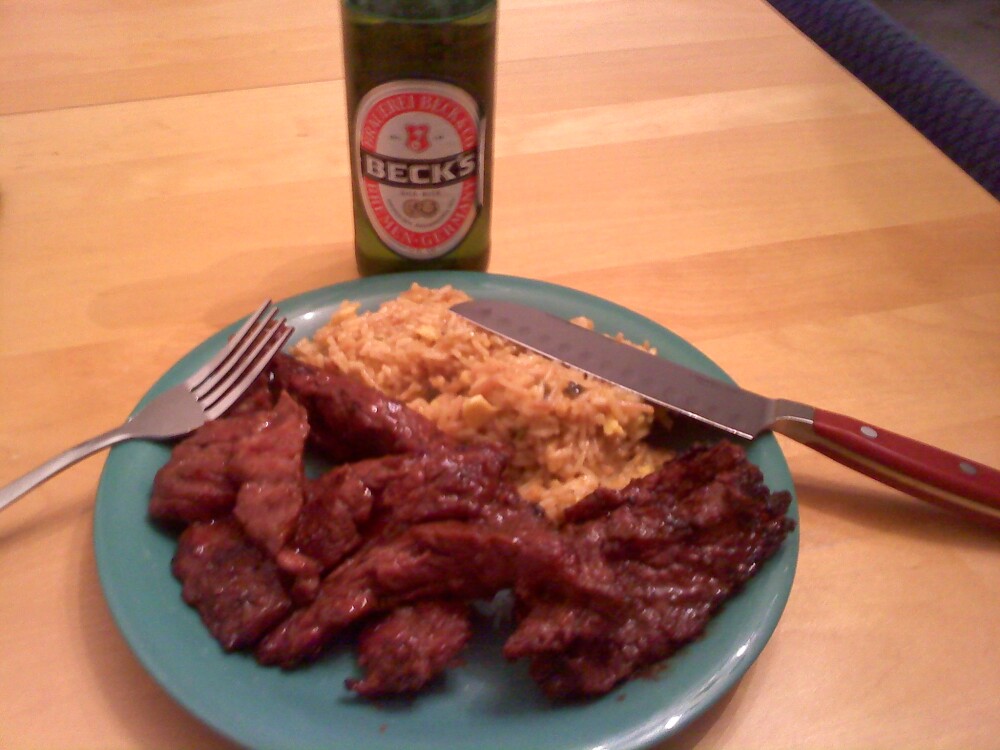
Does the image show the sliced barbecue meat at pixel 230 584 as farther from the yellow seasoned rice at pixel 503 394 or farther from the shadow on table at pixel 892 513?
the shadow on table at pixel 892 513

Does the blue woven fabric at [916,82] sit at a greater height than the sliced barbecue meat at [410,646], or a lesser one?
greater

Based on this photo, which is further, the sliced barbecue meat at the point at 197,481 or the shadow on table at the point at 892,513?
the shadow on table at the point at 892,513

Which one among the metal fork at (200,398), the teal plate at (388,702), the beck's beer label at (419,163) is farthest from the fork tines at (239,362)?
the beck's beer label at (419,163)

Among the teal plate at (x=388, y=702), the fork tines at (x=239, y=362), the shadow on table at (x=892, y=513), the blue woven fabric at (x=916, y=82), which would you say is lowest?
the shadow on table at (x=892, y=513)

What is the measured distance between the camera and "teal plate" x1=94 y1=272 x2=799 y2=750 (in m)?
1.06

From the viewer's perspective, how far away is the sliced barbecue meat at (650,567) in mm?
1133

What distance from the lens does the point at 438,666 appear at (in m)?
1.13

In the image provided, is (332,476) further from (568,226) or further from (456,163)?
(568,226)

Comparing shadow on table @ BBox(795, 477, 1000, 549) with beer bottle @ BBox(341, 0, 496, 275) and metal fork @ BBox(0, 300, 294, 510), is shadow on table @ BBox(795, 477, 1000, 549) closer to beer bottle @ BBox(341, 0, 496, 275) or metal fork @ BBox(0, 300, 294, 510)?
beer bottle @ BBox(341, 0, 496, 275)

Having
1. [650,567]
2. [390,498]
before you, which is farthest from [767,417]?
[390,498]

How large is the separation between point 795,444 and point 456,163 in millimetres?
905

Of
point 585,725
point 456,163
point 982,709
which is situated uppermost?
point 456,163

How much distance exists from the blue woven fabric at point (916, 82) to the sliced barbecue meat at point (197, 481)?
2365mm

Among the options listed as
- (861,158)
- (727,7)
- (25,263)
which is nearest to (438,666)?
(25,263)
